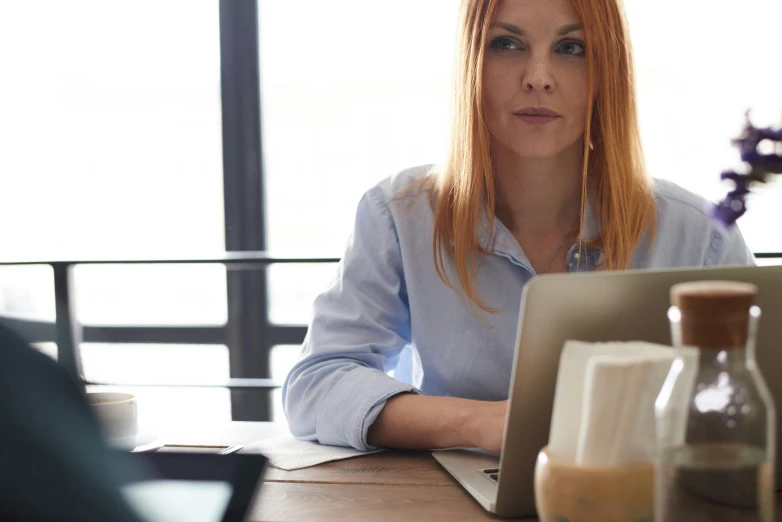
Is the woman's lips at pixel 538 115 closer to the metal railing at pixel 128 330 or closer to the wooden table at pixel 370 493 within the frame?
the wooden table at pixel 370 493

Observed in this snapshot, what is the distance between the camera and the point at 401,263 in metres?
1.51

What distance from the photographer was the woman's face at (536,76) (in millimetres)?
1399

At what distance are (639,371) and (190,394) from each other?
12.1ft

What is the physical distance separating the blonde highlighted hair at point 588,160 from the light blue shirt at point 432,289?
0.09 feet

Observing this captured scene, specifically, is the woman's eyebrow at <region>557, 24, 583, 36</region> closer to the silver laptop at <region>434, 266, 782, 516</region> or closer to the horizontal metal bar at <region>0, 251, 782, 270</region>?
the silver laptop at <region>434, 266, 782, 516</region>

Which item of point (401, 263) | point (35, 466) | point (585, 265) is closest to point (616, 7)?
point (585, 265)

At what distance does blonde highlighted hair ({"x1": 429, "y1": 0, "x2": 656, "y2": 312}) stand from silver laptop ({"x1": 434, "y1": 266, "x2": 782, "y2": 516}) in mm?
634

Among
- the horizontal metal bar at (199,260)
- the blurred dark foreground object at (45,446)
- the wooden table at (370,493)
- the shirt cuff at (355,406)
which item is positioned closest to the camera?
the blurred dark foreground object at (45,446)

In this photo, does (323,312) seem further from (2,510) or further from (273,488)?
(2,510)

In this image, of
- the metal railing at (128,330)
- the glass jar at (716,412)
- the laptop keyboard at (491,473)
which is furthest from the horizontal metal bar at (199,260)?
the glass jar at (716,412)

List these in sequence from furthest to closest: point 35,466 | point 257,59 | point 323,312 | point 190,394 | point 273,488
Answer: point 190,394, point 257,59, point 323,312, point 273,488, point 35,466

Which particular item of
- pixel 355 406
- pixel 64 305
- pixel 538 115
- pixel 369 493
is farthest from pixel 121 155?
pixel 369 493

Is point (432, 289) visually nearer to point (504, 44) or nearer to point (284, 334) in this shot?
point (504, 44)

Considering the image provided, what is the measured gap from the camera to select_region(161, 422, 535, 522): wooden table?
0.89m
